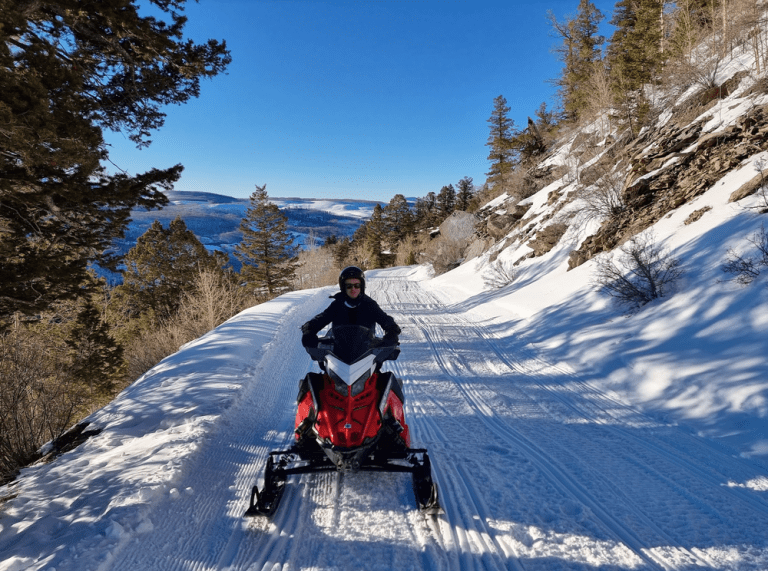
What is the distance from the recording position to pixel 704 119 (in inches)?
435

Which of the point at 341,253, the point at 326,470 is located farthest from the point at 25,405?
the point at 341,253

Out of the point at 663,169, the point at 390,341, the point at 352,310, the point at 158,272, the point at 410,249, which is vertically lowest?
the point at 390,341

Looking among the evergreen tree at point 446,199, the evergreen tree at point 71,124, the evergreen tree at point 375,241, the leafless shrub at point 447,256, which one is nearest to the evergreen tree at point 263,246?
the leafless shrub at point 447,256

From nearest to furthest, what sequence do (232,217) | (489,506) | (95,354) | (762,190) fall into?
1. (489,506)
2. (762,190)
3. (95,354)
4. (232,217)

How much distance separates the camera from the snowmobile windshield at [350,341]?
3.51 meters

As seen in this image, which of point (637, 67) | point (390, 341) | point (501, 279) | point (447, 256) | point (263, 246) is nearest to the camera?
point (390, 341)

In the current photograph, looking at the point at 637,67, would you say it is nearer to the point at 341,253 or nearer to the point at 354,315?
the point at 354,315

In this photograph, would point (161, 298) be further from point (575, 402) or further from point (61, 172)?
point (575, 402)

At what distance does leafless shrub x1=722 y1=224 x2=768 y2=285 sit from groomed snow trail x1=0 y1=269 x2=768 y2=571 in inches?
117

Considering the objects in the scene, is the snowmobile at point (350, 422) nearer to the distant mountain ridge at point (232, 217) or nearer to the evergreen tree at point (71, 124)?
the evergreen tree at point (71, 124)

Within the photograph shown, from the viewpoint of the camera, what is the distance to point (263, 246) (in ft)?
104

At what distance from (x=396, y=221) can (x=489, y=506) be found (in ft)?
172

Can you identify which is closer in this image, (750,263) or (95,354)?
(750,263)

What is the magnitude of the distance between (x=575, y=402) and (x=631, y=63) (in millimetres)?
21349
